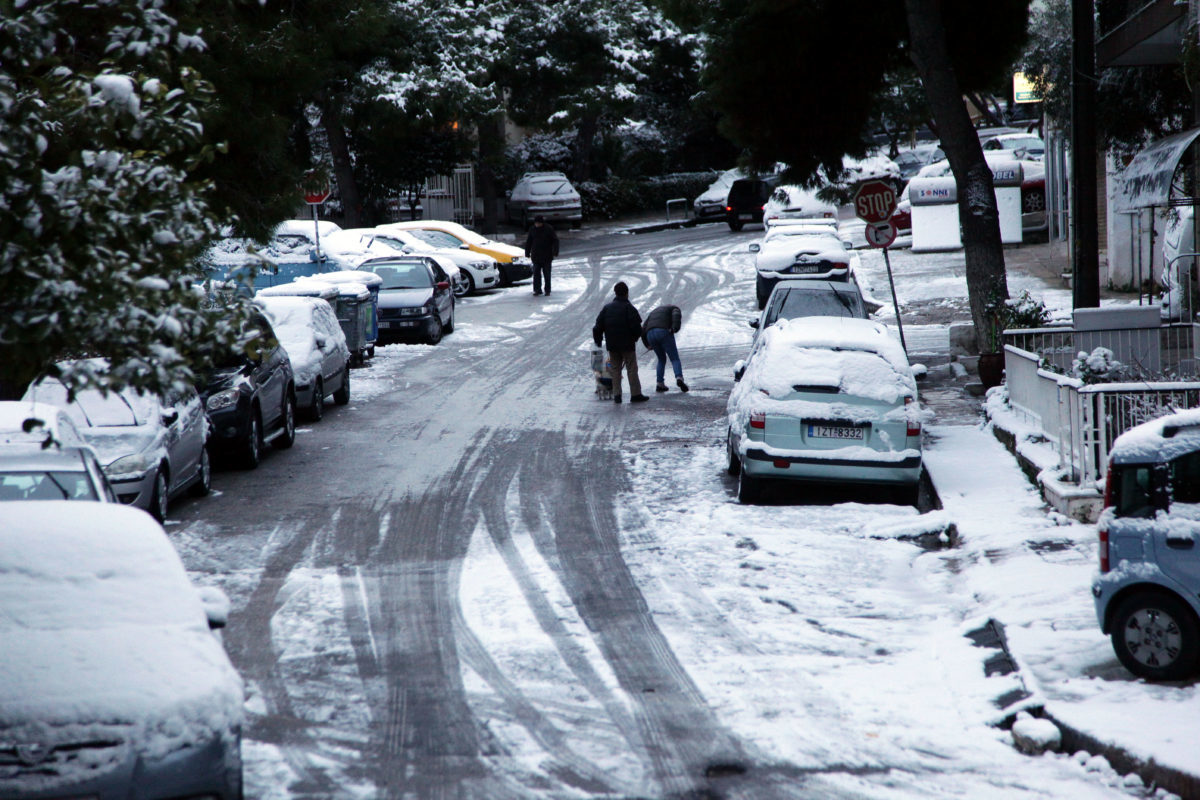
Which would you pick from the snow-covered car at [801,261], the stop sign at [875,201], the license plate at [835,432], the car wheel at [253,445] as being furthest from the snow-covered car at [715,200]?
the license plate at [835,432]

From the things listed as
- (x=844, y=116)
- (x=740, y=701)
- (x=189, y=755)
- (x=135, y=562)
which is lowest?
(x=740, y=701)

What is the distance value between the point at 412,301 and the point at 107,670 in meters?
20.3

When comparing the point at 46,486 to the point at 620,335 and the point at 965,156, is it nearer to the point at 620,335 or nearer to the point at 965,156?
the point at 620,335

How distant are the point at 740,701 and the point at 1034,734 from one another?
5.23 ft

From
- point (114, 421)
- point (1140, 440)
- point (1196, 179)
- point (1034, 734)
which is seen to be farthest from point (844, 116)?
point (1034, 734)

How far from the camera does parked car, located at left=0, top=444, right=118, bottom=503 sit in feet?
28.2

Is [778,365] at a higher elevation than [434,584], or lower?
higher

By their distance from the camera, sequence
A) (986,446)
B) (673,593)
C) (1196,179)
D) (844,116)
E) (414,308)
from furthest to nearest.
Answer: (414,308) < (844,116) < (1196,179) < (986,446) < (673,593)

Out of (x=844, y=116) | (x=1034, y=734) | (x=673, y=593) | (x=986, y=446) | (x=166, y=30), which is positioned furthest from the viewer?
(x=844, y=116)

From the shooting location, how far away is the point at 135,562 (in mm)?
6387

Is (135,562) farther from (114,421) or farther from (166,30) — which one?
(114,421)

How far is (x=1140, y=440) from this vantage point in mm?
7605

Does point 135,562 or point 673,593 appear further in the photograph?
point 673,593

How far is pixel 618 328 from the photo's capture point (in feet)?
61.6
